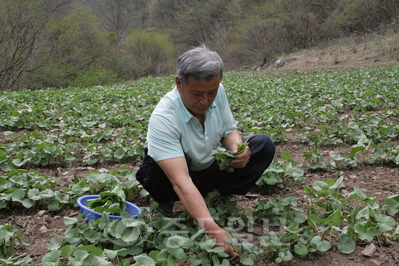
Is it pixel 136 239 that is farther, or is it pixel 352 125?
pixel 352 125

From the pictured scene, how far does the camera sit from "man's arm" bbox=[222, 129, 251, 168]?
7.07 ft

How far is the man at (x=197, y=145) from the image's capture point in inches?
72.7

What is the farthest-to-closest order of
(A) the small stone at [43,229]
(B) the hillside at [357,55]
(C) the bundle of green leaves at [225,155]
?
1. (B) the hillside at [357,55]
2. (A) the small stone at [43,229]
3. (C) the bundle of green leaves at [225,155]

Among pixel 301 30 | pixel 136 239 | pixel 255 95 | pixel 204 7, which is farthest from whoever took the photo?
pixel 204 7

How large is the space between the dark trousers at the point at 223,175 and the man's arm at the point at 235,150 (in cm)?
11

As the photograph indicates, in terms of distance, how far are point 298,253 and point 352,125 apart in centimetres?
255

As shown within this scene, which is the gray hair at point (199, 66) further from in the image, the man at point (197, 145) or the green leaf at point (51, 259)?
the green leaf at point (51, 259)

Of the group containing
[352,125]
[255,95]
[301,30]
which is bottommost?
[301,30]

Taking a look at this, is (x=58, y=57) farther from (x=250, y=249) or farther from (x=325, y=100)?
(x=250, y=249)

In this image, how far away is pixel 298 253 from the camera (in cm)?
185

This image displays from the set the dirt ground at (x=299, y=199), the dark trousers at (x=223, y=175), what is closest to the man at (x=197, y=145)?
the dark trousers at (x=223, y=175)

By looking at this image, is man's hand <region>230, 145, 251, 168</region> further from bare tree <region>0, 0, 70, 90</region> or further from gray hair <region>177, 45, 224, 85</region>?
bare tree <region>0, 0, 70, 90</region>

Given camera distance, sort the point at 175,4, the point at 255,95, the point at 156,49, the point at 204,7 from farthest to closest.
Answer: the point at 175,4, the point at 204,7, the point at 156,49, the point at 255,95

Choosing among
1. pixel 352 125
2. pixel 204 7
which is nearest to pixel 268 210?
pixel 352 125
